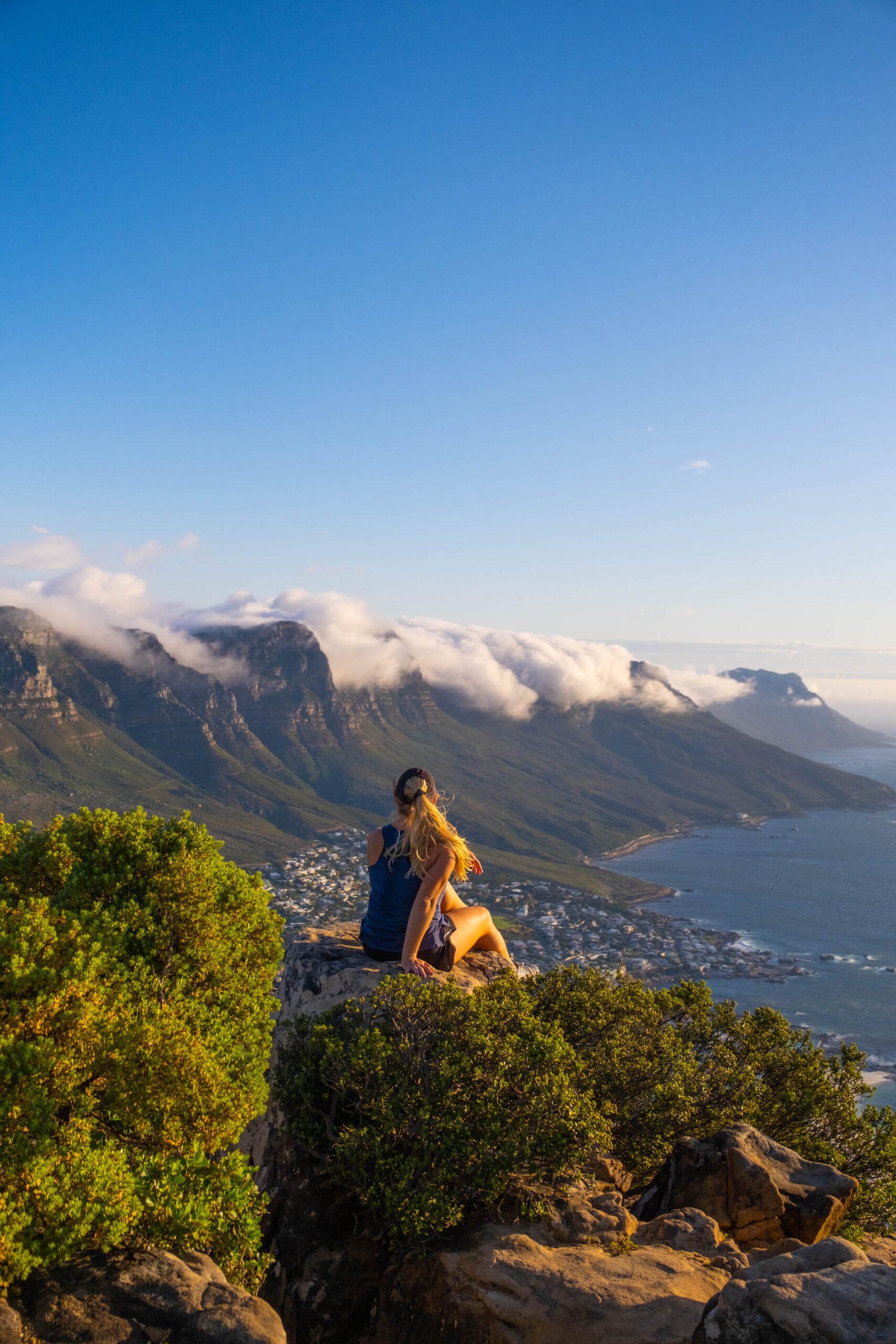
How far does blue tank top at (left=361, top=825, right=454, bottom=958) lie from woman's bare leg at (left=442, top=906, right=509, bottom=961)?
290mm

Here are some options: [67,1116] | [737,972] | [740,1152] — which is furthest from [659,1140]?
[737,972]

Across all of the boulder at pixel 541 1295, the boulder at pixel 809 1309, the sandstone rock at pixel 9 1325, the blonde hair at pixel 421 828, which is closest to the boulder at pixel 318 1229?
the boulder at pixel 541 1295

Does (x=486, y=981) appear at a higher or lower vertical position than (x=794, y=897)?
higher

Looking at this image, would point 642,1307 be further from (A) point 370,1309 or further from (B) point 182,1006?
(B) point 182,1006

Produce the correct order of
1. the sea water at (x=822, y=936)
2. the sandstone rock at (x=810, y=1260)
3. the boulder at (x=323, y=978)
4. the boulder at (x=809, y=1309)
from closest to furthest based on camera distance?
the boulder at (x=809, y=1309) < the sandstone rock at (x=810, y=1260) < the boulder at (x=323, y=978) < the sea water at (x=822, y=936)

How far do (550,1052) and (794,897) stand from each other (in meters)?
187

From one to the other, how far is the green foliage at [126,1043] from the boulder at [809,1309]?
5.46 meters

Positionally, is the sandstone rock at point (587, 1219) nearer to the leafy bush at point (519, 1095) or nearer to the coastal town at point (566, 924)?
the leafy bush at point (519, 1095)

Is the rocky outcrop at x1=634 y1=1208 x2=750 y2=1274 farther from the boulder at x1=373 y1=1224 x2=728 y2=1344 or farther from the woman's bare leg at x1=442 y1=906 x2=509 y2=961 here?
the woman's bare leg at x1=442 y1=906 x2=509 y2=961

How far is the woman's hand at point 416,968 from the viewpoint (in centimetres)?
1156

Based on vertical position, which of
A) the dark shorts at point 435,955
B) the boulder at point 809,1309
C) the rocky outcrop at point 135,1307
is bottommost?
the rocky outcrop at point 135,1307

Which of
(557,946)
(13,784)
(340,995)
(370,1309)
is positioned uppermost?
(340,995)

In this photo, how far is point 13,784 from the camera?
170750 mm

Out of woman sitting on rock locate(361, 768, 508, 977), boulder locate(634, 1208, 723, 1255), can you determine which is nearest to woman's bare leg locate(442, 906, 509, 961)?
woman sitting on rock locate(361, 768, 508, 977)
